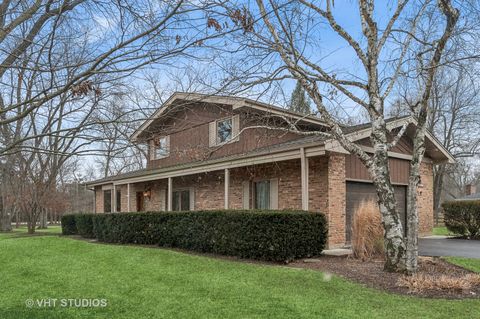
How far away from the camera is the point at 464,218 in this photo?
57.6 feet

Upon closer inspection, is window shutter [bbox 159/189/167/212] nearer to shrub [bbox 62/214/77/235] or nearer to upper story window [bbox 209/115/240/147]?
upper story window [bbox 209/115/240/147]

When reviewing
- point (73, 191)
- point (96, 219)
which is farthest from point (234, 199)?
point (73, 191)

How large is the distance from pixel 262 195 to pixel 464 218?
30.8 ft

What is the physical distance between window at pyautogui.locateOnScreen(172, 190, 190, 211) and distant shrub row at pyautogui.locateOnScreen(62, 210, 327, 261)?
415 centimetres

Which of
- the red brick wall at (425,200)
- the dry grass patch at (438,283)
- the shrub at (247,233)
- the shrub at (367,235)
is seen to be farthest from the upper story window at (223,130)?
the dry grass patch at (438,283)

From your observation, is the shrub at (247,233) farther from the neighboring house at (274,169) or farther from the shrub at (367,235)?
the neighboring house at (274,169)

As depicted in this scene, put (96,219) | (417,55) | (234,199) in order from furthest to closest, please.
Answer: (96,219)
(234,199)
(417,55)

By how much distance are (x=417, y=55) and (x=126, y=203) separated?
59.1 feet

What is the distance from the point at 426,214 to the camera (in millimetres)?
16641

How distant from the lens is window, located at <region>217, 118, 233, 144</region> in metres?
16.7

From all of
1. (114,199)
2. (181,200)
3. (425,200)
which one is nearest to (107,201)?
(114,199)

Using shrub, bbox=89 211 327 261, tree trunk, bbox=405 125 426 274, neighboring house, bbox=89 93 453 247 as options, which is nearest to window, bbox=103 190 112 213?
neighboring house, bbox=89 93 453 247

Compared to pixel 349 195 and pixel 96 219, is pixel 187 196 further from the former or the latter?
pixel 349 195

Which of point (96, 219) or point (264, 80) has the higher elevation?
point (264, 80)
